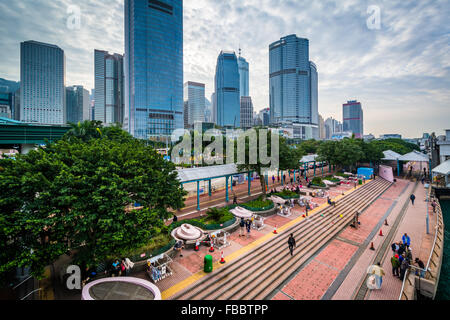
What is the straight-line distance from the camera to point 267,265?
1333 centimetres

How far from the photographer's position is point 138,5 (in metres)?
116

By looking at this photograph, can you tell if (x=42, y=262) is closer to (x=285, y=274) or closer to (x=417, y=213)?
(x=285, y=274)

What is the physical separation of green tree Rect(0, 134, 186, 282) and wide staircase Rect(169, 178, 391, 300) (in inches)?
167

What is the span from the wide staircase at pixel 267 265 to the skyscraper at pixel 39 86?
236 m

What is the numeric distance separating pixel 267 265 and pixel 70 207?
37.9ft

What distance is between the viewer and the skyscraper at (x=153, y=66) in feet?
381

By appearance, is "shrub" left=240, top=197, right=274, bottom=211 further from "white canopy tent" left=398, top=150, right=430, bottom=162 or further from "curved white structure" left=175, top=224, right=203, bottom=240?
"white canopy tent" left=398, top=150, right=430, bottom=162

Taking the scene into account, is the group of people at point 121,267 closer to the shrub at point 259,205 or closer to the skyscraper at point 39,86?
the shrub at point 259,205

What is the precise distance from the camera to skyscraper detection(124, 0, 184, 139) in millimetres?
116062

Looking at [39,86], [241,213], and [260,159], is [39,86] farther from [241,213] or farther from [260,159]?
[241,213]

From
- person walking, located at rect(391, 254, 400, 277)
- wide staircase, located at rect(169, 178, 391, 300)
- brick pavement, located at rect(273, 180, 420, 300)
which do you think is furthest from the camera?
person walking, located at rect(391, 254, 400, 277)

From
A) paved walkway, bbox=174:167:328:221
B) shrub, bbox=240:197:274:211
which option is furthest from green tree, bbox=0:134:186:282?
shrub, bbox=240:197:274:211

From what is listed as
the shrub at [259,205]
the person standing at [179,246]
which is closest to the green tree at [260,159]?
the shrub at [259,205]

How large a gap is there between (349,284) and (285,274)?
362 cm
